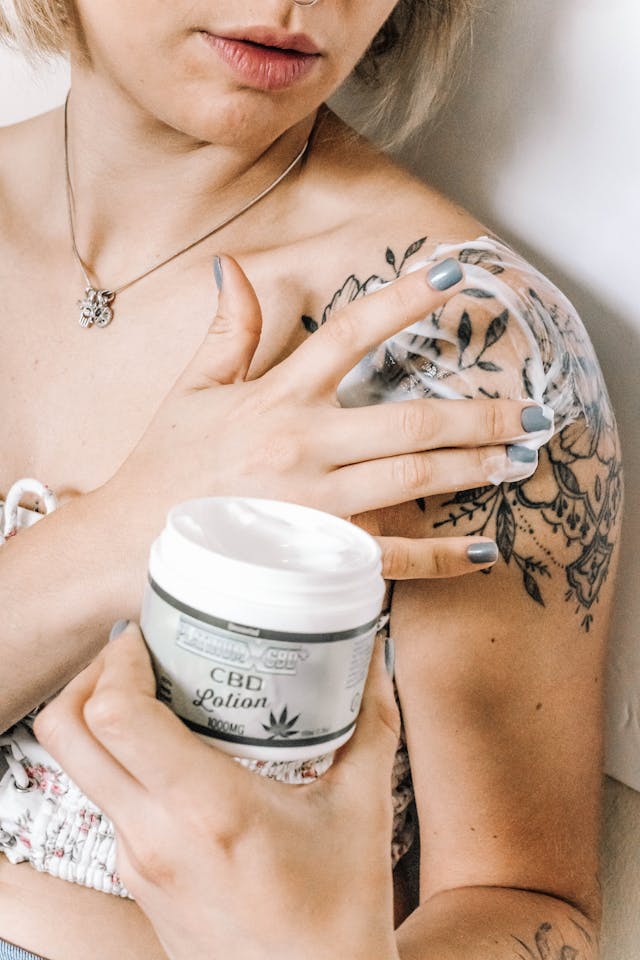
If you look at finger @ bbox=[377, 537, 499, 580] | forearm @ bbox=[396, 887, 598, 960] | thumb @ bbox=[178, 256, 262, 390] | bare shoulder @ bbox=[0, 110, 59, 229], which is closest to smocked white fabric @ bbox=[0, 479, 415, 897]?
forearm @ bbox=[396, 887, 598, 960]

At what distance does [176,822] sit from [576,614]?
1.37 feet

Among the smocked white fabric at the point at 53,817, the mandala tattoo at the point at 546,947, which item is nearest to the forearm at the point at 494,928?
the mandala tattoo at the point at 546,947

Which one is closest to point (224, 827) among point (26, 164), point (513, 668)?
point (513, 668)

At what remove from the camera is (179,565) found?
1.50ft

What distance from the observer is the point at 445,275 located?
63 centimetres

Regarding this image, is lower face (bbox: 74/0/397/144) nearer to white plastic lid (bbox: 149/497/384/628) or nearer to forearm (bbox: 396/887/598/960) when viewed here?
white plastic lid (bbox: 149/497/384/628)

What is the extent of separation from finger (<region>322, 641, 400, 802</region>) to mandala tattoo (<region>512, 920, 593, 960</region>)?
0.27 metres

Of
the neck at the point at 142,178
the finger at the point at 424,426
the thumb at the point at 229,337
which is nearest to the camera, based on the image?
the finger at the point at 424,426

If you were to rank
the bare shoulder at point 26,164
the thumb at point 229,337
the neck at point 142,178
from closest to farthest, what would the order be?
the thumb at point 229,337, the neck at point 142,178, the bare shoulder at point 26,164

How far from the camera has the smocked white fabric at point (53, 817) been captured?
83 centimetres

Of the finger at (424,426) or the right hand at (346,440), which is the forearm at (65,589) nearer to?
the right hand at (346,440)

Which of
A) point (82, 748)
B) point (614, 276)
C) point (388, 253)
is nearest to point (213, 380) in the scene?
point (388, 253)

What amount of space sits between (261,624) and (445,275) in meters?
0.29

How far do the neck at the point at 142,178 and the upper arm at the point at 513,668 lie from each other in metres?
0.37
